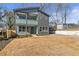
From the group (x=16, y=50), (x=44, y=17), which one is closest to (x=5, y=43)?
(x=16, y=50)

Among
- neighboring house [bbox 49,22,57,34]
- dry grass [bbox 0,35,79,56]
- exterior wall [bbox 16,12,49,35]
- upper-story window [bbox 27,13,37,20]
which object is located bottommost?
dry grass [bbox 0,35,79,56]

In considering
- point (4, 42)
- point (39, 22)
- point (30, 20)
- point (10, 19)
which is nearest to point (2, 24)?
point (10, 19)

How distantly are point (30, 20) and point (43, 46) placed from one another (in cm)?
40

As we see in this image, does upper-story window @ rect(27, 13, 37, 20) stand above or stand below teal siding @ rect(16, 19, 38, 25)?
above

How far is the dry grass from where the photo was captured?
11.8 ft

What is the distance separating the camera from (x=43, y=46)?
3645 millimetres

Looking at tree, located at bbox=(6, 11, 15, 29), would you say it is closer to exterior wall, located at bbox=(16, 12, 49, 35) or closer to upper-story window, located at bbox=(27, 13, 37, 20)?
exterior wall, located at bbox=(16, 12, 49, 35)

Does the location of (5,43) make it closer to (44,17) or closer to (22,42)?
(22,42)

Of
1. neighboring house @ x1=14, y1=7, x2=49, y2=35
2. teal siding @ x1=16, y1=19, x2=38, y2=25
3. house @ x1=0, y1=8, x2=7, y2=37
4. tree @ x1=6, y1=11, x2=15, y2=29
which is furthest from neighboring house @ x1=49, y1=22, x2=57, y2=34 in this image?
house @ x1=0, y1=8, x2=7, y2=37

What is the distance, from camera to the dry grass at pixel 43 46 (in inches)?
142

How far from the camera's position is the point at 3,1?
3.62m

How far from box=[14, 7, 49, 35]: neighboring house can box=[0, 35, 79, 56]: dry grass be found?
0.41 feet

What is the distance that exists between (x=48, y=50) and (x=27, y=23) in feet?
1.55

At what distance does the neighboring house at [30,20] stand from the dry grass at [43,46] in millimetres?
126
